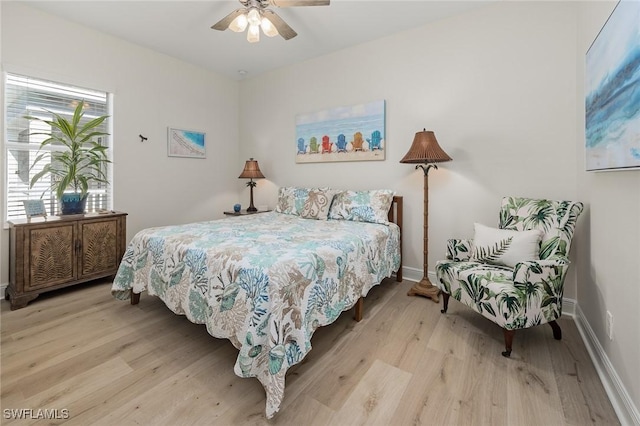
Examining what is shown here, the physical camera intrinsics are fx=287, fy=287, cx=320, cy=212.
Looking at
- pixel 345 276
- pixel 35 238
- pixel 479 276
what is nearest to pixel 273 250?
pixel 345 276

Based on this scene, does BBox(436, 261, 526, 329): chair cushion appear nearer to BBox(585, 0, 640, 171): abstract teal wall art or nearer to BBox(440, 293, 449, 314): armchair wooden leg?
BBox(440, 293, 449, 314): armchair wooden leg

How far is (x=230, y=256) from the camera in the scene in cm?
171

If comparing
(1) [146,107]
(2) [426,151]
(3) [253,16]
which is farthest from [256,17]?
(1) [146,107]

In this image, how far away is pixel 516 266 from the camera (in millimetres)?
1840

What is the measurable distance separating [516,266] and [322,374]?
139 cm

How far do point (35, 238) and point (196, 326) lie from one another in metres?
1.72

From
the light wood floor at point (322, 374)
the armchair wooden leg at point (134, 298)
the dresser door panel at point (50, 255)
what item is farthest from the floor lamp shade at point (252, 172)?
the light wood floor at point (322, 374)

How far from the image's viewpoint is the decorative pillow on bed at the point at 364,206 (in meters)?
3.00

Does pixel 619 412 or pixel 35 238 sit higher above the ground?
pixel 35 238

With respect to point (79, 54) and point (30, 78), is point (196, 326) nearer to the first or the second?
point (30, 78)

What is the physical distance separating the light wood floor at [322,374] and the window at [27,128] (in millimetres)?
1210

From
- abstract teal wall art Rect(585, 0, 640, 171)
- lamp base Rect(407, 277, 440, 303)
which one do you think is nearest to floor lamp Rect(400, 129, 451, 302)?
lamp base Rect(407, 277, 440, 303)

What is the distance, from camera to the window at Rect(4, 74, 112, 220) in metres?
2.74

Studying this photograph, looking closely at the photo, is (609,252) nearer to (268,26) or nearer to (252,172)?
(268,26)
